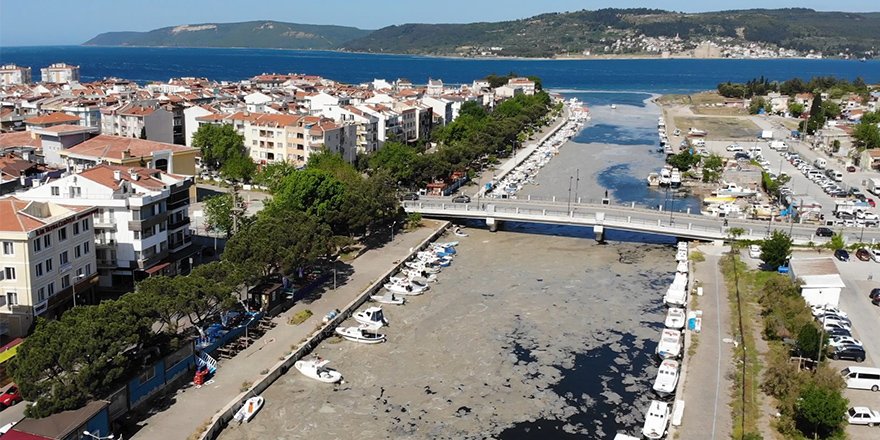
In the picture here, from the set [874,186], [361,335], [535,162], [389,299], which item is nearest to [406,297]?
[389,299]

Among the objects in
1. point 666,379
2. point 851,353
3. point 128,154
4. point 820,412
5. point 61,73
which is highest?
point 61,73

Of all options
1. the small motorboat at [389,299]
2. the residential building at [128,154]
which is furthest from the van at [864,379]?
the residential building at [128,154]

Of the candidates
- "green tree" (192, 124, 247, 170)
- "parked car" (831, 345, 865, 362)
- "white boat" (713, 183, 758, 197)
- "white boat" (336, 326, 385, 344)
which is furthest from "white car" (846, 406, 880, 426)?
"green tree" (192, 124, 247, 170)

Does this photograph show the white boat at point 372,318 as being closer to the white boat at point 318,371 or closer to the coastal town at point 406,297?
the coastal town at point 406,297

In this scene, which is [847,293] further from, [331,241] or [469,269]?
[331,241]

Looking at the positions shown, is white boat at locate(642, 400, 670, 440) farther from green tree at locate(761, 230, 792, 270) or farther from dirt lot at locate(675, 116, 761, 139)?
dirt lot at locate(675, 116, 761, 139)

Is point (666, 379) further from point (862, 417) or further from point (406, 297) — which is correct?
point (406, 297)
